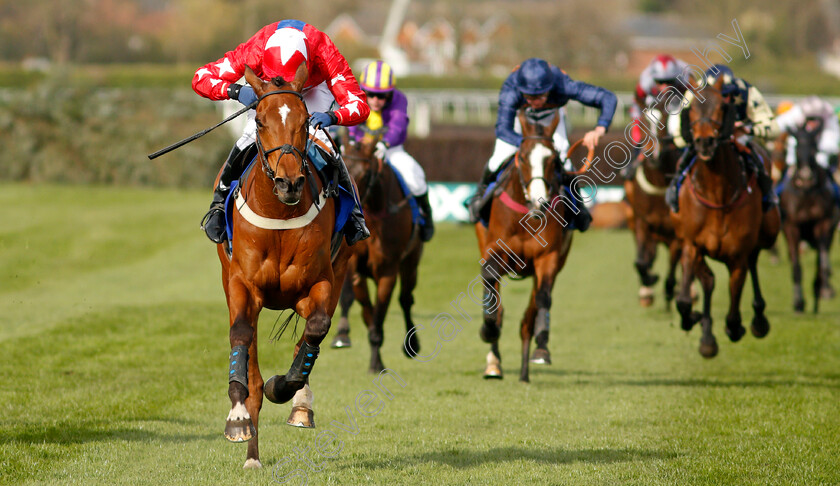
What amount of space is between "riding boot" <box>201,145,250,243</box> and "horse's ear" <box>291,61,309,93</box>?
69 centimetres

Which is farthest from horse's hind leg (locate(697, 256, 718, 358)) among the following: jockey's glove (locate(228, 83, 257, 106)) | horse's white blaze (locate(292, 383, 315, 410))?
jockey's glove (locate(228, 83, 257, 106))

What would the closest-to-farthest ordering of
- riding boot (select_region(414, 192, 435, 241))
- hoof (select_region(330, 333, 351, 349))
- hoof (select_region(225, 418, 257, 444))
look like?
1. hoof (select_region(225, 418, 257, 444))
2. riding boot (select_region(414, 192, 435, 241))
3. hoof (select_region(330, 333, 351, 349))

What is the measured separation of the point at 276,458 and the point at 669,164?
22.1ft

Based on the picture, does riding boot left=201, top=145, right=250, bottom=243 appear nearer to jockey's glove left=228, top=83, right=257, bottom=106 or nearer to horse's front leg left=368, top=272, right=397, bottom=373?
jockey's glove left=228, top=83, right=257, bottom=106

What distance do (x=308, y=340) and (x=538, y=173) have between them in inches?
111

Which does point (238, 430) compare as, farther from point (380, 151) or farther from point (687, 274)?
point (687, 274)

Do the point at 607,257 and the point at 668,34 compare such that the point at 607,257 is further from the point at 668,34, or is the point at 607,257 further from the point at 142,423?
the point at 668,34

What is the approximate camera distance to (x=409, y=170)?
9.41m

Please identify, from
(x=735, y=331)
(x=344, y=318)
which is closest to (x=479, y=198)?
(x=344, y=318)

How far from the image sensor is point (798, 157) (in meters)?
13.4

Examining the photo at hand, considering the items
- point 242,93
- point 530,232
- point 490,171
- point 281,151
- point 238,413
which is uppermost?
point 242,93

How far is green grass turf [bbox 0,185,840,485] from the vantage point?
5.64 m

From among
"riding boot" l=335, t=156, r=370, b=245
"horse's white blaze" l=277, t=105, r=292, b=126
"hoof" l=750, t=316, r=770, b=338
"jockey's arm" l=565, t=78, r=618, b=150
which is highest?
"jockey's arm" l=565, t=78, r=618, b=150

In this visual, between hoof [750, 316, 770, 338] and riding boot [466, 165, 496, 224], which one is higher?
riding boot [466, 165, 496, 224]
